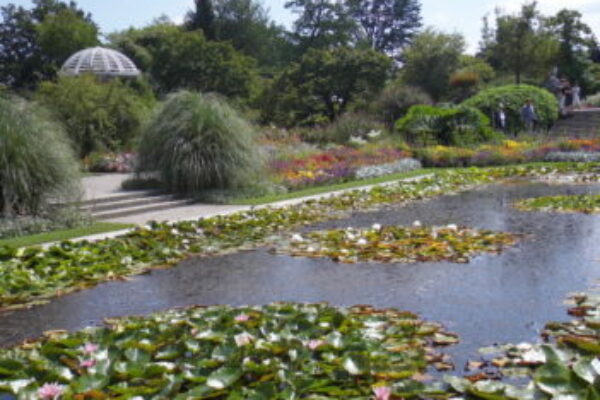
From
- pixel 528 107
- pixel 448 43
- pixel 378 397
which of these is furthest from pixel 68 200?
pixel 448 43

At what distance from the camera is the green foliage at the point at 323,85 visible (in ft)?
110

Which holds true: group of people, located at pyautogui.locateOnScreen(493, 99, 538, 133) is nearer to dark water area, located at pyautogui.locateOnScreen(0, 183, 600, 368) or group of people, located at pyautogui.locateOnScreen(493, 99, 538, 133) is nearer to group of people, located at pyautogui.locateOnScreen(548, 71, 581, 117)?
group of people, located at pyautogui.locateOnScreen(548, 71, 581, 117)

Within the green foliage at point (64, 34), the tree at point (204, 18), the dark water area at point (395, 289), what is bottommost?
the dark water area at point (395, 289)

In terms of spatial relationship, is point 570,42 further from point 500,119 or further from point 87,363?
point 87,363

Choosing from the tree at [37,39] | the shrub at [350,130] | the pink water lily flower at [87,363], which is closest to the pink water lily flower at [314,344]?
the pink water lily flower at [87,363]

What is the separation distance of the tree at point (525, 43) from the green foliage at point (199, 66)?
555 inches

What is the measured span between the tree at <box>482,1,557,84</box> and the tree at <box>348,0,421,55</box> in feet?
105

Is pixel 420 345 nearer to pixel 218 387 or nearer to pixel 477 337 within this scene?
pixel 477 337

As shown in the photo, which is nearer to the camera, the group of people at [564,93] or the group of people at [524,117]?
the group of people at [524,117]

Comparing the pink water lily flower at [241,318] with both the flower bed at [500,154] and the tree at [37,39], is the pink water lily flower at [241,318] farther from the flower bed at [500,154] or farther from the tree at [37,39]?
the tree at [37,39]

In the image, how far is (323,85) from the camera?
110 ft

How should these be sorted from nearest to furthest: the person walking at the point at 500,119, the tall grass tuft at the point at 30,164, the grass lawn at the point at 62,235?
the grass lawn at the point at 62,235 → the tall grass tuft at the point at 30,164 → the person walking at the point at 500,119

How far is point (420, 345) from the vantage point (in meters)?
4.86

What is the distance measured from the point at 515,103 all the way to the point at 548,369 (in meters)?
26.7
